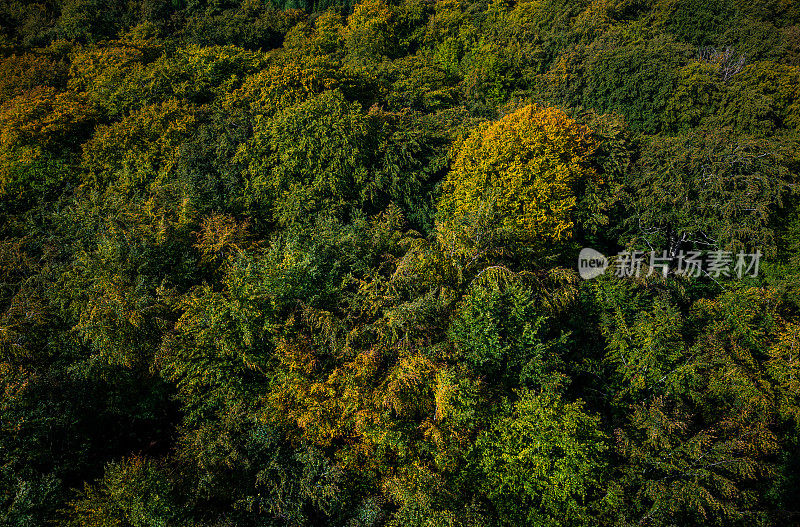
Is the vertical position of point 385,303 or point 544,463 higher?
point 385,303

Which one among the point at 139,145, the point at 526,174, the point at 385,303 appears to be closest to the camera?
the point at 385,303

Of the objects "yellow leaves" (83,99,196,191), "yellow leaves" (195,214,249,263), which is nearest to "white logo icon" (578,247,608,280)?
"yellow leaves" (195,214,249,263)

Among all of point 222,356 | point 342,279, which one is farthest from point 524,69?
point 222,356

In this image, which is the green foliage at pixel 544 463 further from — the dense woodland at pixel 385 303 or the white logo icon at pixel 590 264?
the white logo icon at pixel 590 264

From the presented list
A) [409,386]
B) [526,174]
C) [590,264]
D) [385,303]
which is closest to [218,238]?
[385,303]

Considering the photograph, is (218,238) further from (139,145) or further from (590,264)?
(590,264)

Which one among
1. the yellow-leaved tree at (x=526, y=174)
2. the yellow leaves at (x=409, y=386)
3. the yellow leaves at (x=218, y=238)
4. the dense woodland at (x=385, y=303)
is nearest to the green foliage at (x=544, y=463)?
the dense woodland at (x=385, y=303)
